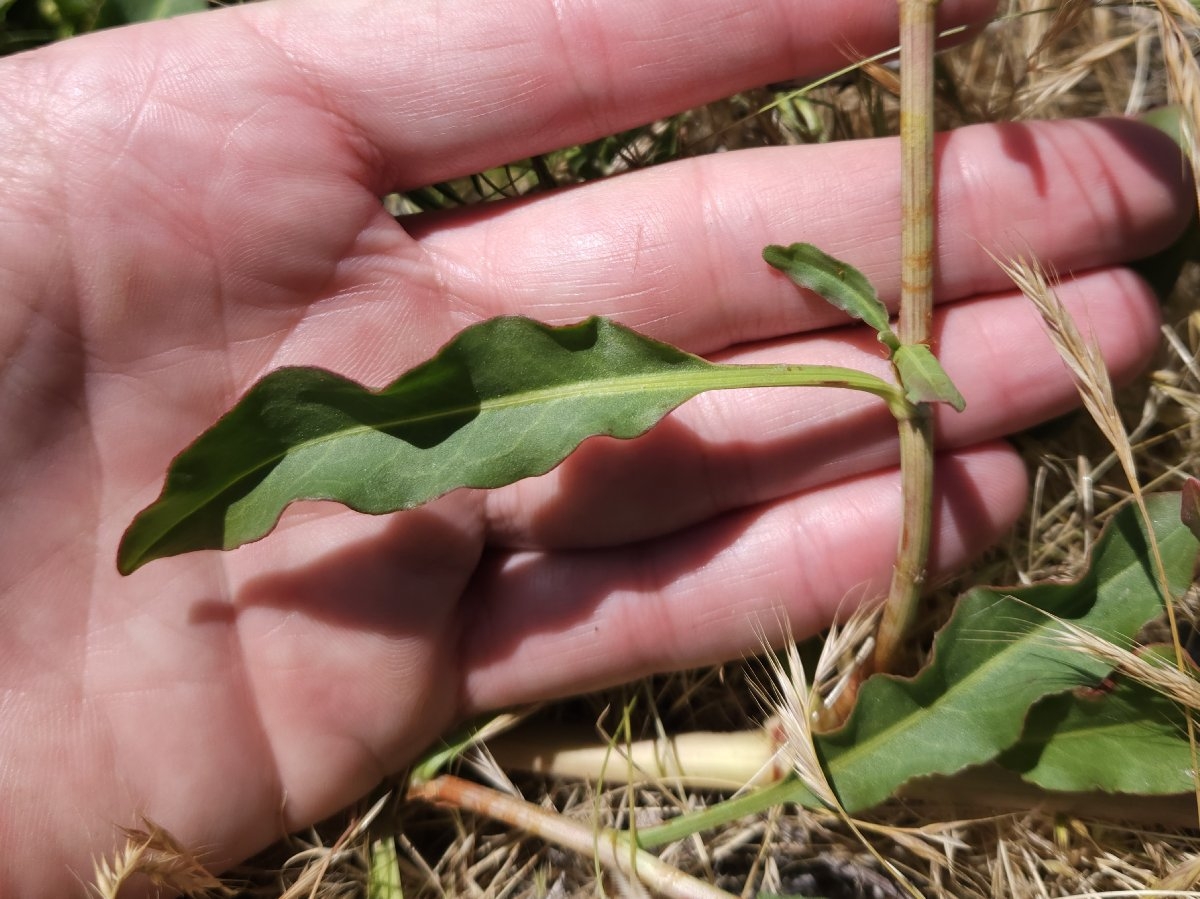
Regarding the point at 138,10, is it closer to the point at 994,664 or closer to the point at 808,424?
the point at 808,424

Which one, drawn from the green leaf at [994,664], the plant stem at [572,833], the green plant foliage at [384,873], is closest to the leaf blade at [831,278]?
the green leaf at [994,664]

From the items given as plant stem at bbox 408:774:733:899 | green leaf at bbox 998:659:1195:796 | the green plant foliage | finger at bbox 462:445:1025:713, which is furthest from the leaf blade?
the green plant foliage

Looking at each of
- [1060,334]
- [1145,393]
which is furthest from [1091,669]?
[1145,393]

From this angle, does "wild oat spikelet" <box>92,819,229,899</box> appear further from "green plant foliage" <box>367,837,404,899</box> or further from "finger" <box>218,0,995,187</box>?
"finger" <box>218,0,995,187</box>

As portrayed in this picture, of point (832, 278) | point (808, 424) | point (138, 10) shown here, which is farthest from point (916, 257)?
point (138, 10)

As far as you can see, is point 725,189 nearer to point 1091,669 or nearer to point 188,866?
point 1091,669

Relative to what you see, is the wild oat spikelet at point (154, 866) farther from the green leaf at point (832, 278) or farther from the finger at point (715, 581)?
the green leaf at point (832, 278)
